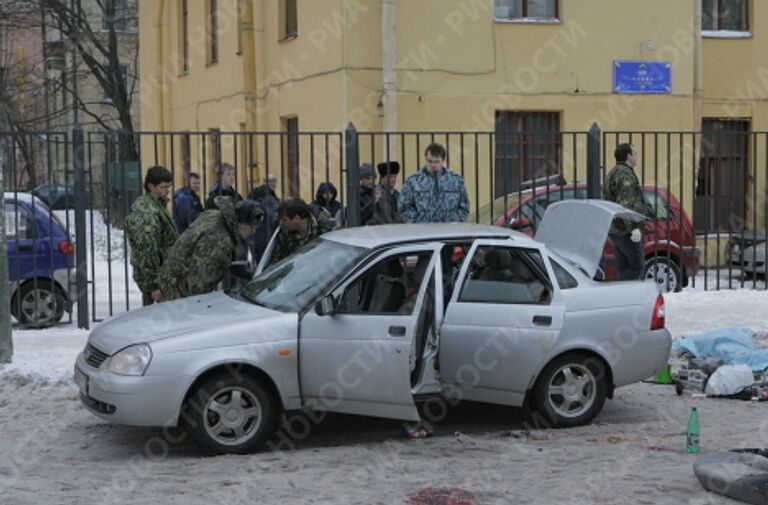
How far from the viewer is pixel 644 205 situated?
13.6m

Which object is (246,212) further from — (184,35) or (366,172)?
(184,35)

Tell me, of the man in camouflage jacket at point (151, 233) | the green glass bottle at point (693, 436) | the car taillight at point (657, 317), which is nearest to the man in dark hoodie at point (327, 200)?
the man in camouflage jacket at point (151, 233)

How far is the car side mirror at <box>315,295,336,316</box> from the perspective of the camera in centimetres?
827

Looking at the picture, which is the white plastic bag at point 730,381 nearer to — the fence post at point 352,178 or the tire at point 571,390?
the tire at point 571,390

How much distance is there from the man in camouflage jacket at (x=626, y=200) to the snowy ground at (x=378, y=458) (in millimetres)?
2717

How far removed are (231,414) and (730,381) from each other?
433 cm

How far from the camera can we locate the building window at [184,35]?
3008 centimetres

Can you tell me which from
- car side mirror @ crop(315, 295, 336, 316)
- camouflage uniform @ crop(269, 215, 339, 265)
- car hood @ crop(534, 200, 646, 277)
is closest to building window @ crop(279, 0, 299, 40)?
camouflage uniform @ crop(269, 215, 339, 265)

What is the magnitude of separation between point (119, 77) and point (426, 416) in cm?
2892

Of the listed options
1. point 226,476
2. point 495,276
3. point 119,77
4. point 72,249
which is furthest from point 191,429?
point 119,77

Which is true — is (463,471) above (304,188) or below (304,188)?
below

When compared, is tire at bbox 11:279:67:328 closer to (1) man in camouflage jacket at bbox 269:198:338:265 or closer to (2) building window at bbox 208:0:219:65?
(1) man in camouflage jacket at bbox 269:198:338:265

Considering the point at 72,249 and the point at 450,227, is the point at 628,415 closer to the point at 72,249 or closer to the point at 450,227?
the point at 450,227

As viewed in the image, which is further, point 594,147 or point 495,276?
point 594,147
